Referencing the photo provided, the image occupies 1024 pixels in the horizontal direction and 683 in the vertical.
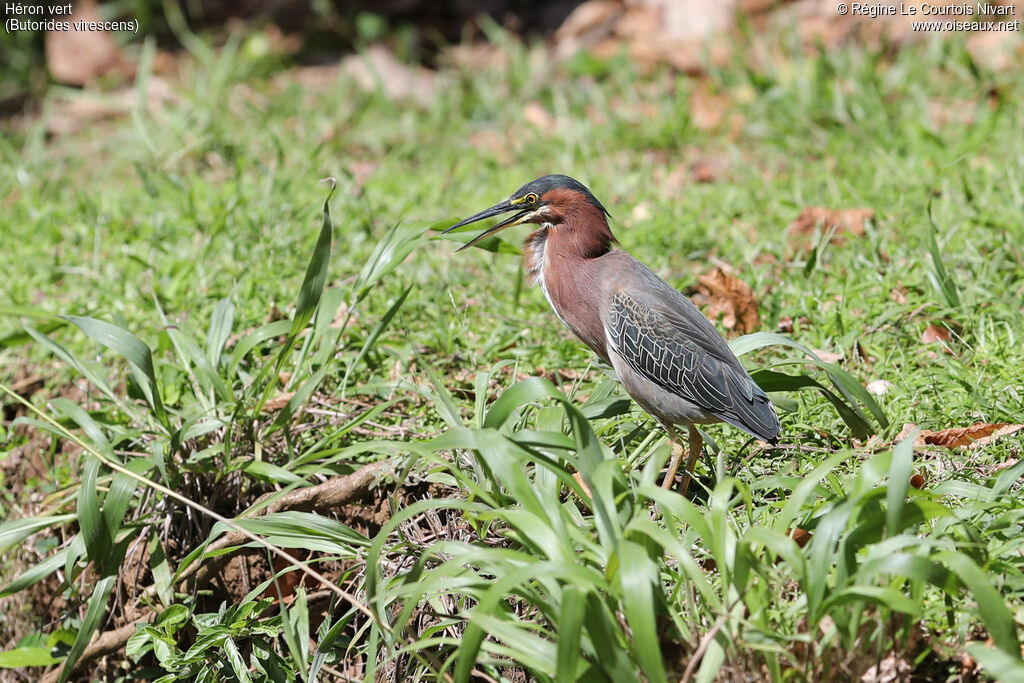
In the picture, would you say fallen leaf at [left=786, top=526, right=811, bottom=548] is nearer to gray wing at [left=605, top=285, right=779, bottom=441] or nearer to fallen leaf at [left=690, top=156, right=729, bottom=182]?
gray wing at [left=605, top=285, right=779, bottom=441]

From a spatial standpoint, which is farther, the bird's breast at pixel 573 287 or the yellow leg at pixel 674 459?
the bird's breast at pixel 573 287

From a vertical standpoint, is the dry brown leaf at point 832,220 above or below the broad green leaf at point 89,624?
above

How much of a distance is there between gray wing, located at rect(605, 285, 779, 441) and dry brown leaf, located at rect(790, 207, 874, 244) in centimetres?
150

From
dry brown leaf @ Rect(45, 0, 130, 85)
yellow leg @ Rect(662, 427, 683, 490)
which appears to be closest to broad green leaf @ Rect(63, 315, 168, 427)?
yellow leg @ Rect(662, 427, 683, 490)

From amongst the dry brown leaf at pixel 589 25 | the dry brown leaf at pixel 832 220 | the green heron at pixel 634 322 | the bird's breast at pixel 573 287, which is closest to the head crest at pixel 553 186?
the green heron at pixel 634 322

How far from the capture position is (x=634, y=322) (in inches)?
118

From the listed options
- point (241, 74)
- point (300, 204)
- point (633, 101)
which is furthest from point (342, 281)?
point (241, 74)

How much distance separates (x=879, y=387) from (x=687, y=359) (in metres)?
0.88

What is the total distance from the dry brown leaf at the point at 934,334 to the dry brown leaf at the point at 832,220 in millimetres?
744

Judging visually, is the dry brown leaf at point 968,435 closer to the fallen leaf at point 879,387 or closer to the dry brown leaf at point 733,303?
the fallen leaf at point 879,387

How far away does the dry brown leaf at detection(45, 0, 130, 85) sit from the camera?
7586 mm

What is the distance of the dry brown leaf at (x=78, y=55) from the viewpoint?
7586 mm

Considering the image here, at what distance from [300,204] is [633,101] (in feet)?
7.96

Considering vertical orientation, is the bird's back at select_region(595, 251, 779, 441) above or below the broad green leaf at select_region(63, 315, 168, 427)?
below
